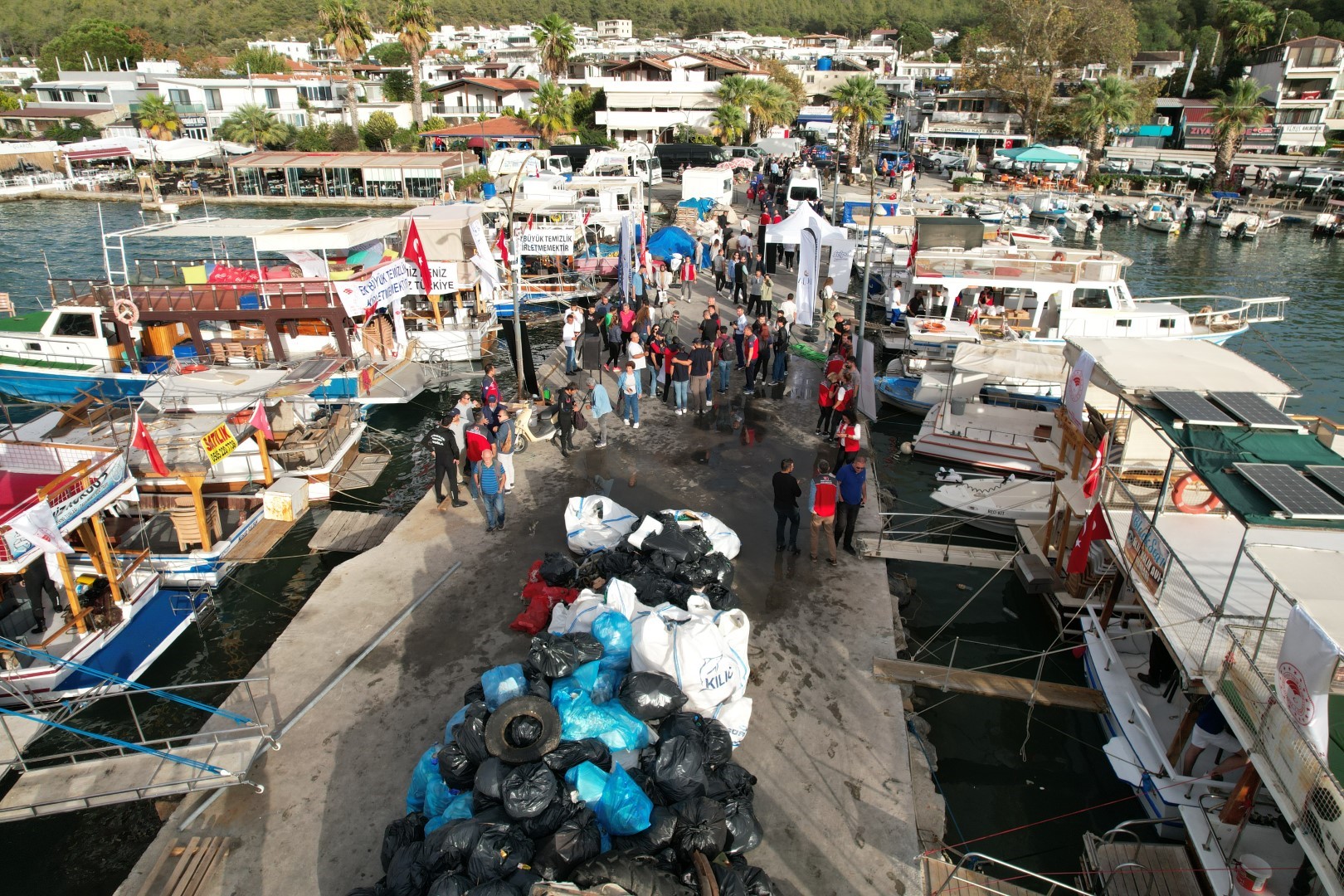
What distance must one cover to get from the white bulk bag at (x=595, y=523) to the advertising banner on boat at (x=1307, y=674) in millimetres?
6833

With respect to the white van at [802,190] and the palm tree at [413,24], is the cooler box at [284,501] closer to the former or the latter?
the white van at [802,190]

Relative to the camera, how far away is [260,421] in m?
13.3

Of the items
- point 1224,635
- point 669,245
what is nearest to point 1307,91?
point 669,245

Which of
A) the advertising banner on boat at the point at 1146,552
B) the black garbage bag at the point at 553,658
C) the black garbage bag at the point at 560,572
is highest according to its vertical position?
the advertising banner on boat at the point at 1146,552

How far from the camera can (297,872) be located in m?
6.34

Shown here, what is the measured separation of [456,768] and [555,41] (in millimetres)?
63806

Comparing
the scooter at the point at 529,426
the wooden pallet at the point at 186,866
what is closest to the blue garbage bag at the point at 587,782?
the wooden pallet at the point at 186,866

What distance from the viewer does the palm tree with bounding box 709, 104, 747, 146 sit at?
57844mm

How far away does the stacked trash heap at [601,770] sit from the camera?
5.45 metres

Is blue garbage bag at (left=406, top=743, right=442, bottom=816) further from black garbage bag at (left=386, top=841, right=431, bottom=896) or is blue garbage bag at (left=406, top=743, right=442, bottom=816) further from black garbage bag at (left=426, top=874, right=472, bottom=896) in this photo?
black garbage bag at (left=426, top=874, right=472, bottom=896)

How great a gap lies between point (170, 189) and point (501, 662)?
65.0 m

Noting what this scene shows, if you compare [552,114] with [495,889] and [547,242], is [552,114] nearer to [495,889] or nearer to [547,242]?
[547,242]

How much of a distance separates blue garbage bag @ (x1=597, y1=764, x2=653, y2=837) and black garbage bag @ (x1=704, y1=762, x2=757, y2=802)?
605 millimetres

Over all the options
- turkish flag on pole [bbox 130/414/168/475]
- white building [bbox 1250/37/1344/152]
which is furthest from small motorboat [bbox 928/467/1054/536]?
white building [bbox 1250/37/1344/152]
